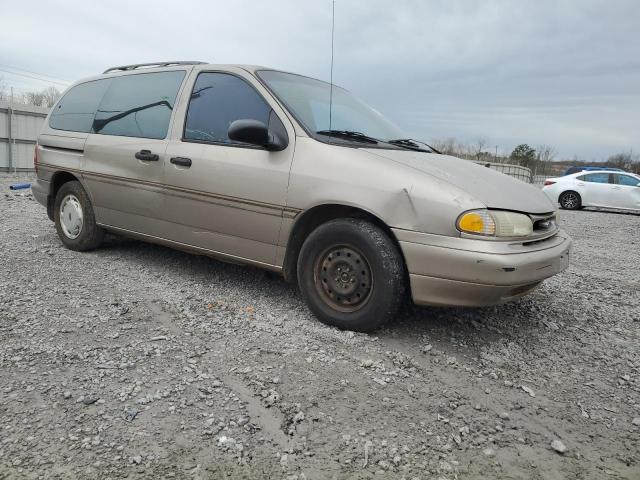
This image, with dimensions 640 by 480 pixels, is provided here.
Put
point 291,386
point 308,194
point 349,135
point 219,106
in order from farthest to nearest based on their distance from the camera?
point 219,106 < point 349,135 < point 308,194 < point 291,386

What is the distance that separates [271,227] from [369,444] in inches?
71.1

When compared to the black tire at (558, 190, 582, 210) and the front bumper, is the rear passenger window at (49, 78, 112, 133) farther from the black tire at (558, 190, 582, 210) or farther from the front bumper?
the black tire at (558, 190, 582, 210)

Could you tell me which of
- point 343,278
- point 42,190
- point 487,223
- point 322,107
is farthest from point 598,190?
point 42,190

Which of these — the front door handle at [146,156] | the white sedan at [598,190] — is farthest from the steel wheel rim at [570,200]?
the front door handle at [146,156]

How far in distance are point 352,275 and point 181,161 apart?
1.72 meters

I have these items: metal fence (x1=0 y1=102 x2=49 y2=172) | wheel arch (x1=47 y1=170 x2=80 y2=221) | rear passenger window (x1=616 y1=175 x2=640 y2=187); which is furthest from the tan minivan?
rear passenger window (x1=616 y1=175 x2=640 y2=187)

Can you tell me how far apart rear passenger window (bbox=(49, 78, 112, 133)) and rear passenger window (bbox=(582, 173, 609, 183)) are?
49.9 feet

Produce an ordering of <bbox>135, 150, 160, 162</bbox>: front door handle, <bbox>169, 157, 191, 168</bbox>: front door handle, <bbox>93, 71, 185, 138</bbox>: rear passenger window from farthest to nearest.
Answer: <bbox>93, 71, 185, 138</bbox>: rear passenger window < <bbox>135, 150, 160, 162</bbox>: front door handle < <bbox>169, 157, 191, 168</bbox>: front door handle

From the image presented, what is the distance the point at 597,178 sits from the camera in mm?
15883

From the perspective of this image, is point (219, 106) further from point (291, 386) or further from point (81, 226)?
point (291, 386)

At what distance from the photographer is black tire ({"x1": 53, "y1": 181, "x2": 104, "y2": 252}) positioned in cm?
501

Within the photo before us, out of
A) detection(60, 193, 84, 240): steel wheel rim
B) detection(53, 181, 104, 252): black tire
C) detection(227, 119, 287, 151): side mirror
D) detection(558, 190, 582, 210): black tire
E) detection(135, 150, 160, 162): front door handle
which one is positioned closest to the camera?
detection(227, 119, 287, 151): side mirror

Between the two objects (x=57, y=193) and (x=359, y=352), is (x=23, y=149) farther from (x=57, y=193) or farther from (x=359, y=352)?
(x=359, y=352)

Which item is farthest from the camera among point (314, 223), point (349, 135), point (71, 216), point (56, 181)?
point (56, 181)
